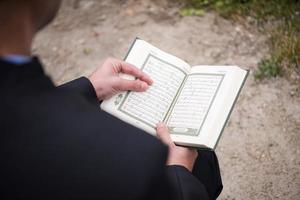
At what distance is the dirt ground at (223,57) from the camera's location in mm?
2336

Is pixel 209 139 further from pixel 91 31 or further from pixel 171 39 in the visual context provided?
pixel 91 31

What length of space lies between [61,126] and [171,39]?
2151 mm

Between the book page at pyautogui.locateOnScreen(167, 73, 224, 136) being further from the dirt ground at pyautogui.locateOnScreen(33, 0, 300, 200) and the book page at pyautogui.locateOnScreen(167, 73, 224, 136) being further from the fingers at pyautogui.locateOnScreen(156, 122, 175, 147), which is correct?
the dirt ground at pyautogui.locateOnScreen(33, 0, 300, 200)

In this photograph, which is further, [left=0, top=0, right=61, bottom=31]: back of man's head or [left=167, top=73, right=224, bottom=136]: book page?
[left=167, top=73, right=224, bottom=136]: book page

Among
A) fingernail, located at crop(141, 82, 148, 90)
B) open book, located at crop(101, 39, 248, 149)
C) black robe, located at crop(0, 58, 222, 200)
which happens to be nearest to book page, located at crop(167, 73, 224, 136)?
open book, located at crop(101, 39, 248, 149)

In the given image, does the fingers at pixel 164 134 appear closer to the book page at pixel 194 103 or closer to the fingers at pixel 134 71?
the book page at pixel 194 103

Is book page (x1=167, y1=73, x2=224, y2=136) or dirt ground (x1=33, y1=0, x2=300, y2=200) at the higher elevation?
book page (x1=167, y1=73, x2=224, y2=136)

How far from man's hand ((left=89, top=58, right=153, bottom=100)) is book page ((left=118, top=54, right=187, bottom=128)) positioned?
28 mm

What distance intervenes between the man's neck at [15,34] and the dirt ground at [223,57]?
5.10 ft

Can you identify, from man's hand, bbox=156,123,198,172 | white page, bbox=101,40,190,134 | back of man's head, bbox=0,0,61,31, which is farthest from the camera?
white page, bbox=101,40,190,134

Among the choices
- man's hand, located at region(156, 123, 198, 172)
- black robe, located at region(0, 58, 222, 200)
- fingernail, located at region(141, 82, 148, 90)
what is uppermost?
black robe, located at region(0, 58, 222, 200)

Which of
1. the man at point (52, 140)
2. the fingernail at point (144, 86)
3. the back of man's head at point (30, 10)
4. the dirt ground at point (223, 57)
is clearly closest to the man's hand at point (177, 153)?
the fingernail at point (144, 86)

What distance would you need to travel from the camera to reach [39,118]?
94 cm

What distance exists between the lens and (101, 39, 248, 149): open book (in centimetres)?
156
